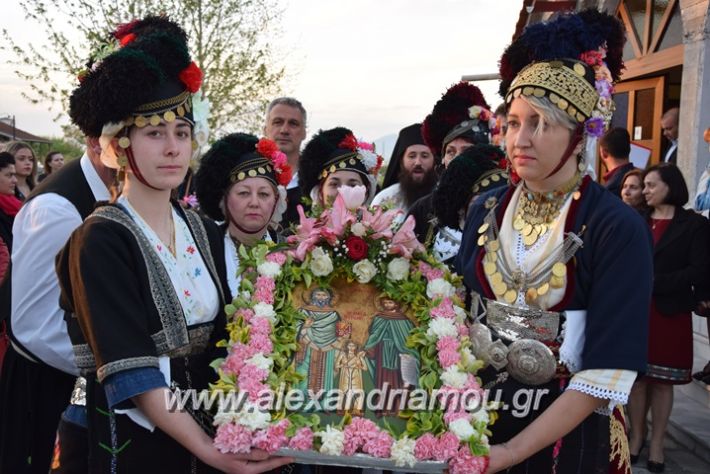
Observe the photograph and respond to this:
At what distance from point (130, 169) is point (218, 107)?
15.7 meters

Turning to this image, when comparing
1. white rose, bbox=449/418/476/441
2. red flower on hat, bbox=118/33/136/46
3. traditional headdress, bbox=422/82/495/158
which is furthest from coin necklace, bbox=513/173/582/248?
traditional headdress, bbox=422/82/495/158

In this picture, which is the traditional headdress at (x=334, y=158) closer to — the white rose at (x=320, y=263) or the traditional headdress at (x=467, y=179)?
the traditional headdress at (x=467, y=179)

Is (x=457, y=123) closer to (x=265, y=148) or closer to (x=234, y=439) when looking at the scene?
(x=265, y=148)

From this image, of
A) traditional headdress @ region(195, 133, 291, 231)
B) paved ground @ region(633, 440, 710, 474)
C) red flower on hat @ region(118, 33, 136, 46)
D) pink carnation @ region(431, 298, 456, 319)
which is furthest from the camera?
paved ground @ region(633, 440, 710, 474)

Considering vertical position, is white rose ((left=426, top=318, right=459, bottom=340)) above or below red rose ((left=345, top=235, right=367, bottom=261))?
below

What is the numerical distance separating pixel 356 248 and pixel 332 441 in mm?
741

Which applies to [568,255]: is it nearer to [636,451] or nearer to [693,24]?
[636,451]

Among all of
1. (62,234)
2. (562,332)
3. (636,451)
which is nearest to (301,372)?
(562,332)

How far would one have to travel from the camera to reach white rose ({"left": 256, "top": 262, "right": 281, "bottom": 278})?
8.47ft

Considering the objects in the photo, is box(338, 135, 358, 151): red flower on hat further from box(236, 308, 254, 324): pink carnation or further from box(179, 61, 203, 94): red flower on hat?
box(236, 308, 254, 324): pink carnation

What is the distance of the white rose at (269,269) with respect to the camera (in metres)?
2.58

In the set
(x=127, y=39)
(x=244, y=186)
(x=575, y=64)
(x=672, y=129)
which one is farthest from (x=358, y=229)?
(x=672, y=129)

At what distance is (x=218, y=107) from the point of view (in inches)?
697

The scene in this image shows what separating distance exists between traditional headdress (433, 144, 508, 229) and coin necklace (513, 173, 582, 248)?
1.17 meters
